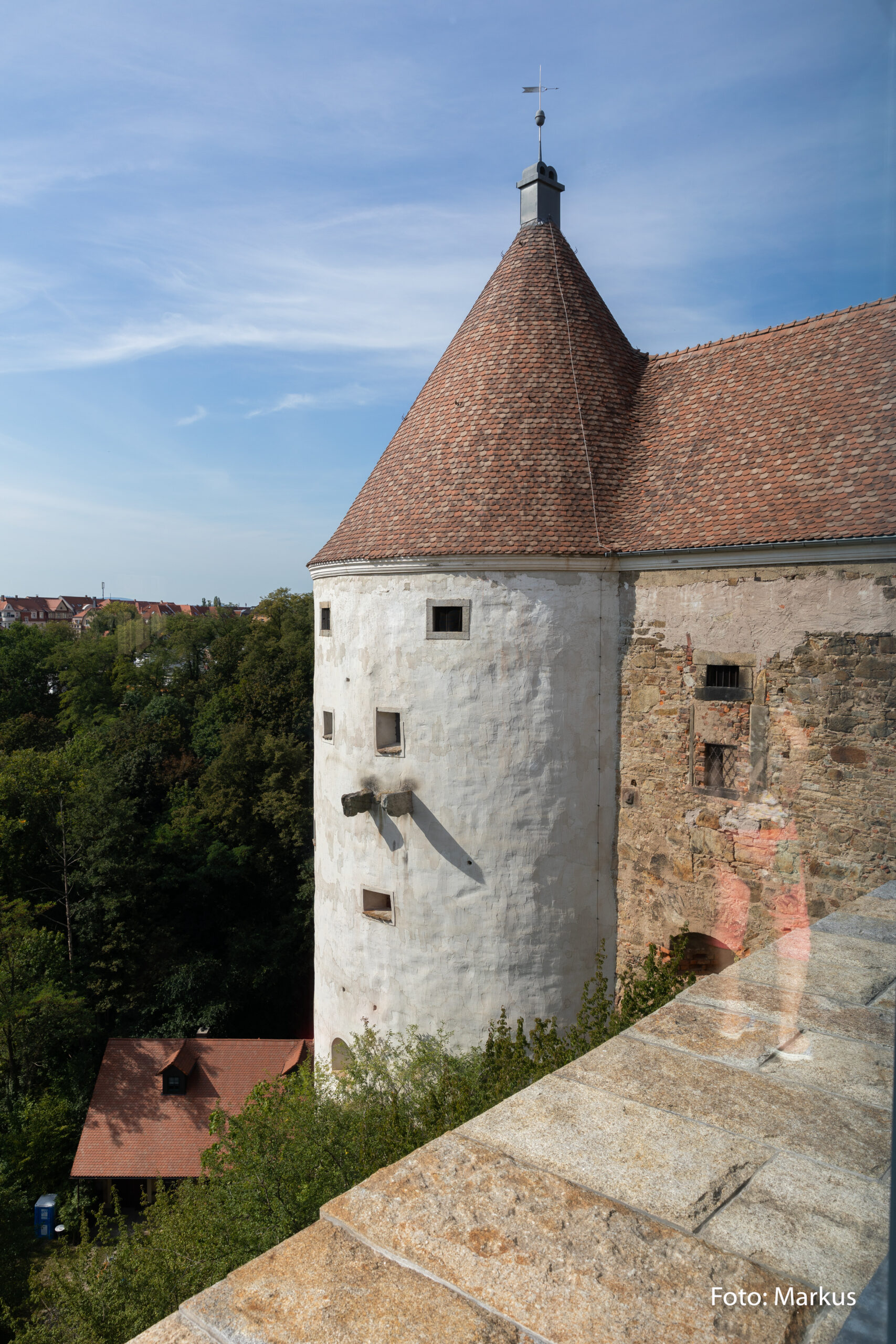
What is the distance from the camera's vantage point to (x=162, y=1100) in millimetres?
22047

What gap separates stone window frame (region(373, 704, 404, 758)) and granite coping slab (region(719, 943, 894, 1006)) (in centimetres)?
875

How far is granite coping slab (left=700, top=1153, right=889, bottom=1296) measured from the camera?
61.8 inches

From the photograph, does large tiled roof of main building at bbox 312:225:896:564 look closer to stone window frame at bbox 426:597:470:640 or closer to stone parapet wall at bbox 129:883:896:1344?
stone window frame at bbox 426:597:470:640

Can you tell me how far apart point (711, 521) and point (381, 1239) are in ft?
32.1

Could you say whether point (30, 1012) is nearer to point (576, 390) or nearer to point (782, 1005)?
point (576, 390)

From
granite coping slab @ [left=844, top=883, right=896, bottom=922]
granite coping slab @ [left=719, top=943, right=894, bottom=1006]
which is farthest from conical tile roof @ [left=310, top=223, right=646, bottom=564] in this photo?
granite coping slab @ [left=719, top=943, right=894, bottom=1006]

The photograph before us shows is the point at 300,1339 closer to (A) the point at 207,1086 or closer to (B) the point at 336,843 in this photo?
(B) the point at 336,843

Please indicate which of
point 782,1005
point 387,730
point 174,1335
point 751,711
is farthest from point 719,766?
point 174,1335

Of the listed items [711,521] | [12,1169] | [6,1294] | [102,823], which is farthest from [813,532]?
[102,823]

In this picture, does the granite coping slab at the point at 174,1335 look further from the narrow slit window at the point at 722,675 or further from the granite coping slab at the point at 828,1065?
the narrow slit window at the point at 722,675

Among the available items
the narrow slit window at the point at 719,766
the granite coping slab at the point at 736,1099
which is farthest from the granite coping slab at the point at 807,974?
the narrow slit window at the point at 719,766

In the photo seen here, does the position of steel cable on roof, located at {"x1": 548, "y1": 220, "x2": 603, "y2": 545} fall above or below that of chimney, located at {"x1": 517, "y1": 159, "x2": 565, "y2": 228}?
below

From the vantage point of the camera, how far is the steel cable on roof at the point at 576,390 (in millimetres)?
11648

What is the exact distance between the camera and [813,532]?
9.18 m
